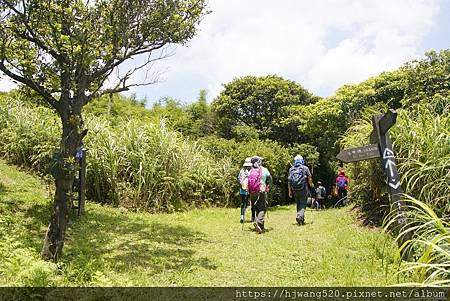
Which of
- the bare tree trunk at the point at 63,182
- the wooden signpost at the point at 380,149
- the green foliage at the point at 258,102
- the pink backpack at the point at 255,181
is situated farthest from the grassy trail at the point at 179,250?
the green foliage at the point at 258,102

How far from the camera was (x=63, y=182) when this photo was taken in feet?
15.4

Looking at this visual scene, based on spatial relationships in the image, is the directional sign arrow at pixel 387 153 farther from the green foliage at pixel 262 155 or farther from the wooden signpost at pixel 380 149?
the green foliage at pixel 262 155

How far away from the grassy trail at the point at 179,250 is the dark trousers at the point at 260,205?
1.08 feet

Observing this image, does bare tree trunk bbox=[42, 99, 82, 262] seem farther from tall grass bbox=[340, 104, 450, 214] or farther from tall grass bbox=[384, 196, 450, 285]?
tall grass bbox=[340, 104, 450, 214]

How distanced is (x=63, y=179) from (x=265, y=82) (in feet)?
67.1

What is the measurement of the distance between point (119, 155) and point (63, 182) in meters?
4.72

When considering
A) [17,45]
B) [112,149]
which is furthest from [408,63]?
[17,45]

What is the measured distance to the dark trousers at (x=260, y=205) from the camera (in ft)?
24.5

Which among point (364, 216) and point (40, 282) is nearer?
point (40, 282)

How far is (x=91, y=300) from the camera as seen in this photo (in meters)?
3.38

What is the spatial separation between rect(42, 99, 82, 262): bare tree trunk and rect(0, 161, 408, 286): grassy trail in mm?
215

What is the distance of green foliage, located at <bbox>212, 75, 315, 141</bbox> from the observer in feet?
77.6

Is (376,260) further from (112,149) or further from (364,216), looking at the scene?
(112,149)

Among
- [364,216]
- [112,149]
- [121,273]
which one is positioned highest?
[112,149]
